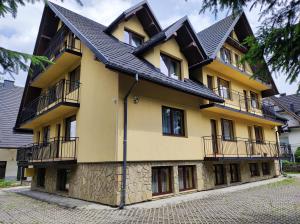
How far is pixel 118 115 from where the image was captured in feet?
28.9

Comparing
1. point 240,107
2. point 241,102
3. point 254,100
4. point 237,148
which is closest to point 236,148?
point 237,148

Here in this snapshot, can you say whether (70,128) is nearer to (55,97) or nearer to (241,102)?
(55,97)

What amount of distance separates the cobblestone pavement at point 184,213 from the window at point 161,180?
1.39 m

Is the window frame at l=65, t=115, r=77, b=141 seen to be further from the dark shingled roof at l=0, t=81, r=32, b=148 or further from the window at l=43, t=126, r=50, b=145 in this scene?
the dark shingled roof at l=0, t=81, r=32, b=148

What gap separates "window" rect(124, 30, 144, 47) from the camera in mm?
13053

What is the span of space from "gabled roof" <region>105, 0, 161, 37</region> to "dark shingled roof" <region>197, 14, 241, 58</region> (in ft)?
11.0

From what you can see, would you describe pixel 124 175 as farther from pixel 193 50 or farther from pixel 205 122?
pixel 193 50

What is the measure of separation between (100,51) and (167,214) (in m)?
6.04

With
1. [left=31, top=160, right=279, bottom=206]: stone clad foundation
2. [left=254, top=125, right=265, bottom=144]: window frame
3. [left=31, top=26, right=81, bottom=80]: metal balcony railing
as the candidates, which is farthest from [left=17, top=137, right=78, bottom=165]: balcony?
[left=254, top=125, right=265, bottom=144]: window frame

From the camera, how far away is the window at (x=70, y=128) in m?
11.7

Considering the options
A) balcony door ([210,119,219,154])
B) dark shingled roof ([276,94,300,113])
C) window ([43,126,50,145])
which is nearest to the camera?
balcony door ([210,119,219,154])

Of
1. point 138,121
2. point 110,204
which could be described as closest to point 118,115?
point 138,121

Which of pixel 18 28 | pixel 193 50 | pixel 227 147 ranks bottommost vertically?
pixel 227 147

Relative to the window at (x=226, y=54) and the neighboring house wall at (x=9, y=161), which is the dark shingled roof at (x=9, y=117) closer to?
the neighboring house wall at (x=9, y=161)
